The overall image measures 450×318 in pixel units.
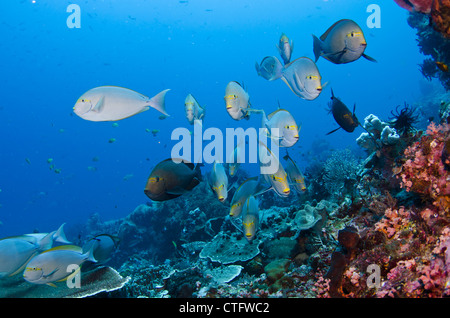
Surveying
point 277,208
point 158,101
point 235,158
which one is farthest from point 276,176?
point 277,208

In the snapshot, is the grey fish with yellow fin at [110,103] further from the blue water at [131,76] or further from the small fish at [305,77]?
the blue water at [131,76]

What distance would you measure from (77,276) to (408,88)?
129549mm

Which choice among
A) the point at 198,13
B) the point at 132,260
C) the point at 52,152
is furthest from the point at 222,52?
the point at 132,260

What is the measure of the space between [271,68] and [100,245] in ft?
12.8

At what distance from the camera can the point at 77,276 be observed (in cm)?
367

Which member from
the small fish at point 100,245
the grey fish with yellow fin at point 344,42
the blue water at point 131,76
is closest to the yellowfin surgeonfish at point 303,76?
the grey fish with yellow fin at point 344,42

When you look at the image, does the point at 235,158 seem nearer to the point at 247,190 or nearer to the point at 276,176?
the point at 247,190

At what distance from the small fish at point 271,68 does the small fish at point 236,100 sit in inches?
20.9

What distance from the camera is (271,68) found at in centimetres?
373

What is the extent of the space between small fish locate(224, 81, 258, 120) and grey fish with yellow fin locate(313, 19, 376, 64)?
126 cm

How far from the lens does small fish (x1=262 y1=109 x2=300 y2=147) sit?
323 centimetres

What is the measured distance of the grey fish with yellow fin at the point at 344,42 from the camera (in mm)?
2990

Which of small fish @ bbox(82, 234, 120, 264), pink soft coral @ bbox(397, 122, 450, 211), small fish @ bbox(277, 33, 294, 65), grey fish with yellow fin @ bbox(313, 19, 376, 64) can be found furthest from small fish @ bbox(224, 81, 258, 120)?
small fish @ bbox(82, 234, 120, 264)

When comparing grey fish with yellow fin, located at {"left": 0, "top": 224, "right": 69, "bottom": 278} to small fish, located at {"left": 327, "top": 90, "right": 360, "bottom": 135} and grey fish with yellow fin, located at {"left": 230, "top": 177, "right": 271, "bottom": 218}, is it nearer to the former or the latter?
grey fish with yellow fin, located at {"left": 230, "top": 177, "right": 271, "bottom": 218}
